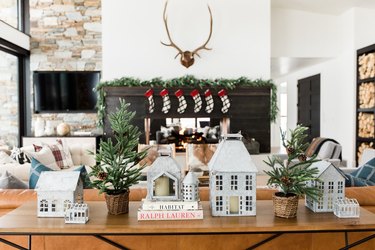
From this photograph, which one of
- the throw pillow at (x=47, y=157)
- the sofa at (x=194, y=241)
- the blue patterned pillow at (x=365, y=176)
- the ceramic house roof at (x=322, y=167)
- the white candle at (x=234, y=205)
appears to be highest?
the ceramic house roof at (x=322, y=167)

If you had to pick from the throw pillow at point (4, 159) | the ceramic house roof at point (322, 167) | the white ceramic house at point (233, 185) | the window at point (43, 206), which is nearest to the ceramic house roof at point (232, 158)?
the white ceramic house at point (233, 185)

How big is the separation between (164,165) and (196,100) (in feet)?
15.8

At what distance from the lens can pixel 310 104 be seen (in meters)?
9.01

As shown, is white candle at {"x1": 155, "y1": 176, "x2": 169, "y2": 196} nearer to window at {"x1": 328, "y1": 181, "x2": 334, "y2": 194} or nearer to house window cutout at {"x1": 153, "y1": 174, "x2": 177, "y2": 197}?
house window cutout at {"x1": 153, "y1": 174, "x2": 177, "y2": 197}

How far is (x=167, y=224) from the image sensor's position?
1529mm

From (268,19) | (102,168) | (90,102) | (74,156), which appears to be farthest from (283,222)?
(90,102)

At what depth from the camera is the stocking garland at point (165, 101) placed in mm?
6387

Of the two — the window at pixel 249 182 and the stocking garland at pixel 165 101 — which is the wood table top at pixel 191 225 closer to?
the window at pixel 249 182

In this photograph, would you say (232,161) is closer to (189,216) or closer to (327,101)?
(189,216)

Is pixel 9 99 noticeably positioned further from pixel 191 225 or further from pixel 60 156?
pixel 191 225

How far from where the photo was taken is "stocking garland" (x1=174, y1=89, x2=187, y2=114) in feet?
21.0

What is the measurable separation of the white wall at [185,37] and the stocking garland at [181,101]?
336mm

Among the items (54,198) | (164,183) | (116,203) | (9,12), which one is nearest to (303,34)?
(9,12)

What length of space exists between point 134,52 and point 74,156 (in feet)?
6.62
